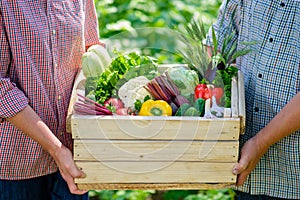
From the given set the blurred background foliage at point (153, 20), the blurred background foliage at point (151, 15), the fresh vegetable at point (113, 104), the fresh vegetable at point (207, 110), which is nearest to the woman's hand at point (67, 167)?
the fresh vegetable at point (113, 104)

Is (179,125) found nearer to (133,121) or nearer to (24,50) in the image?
(133,121)

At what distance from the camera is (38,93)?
230 centimetres

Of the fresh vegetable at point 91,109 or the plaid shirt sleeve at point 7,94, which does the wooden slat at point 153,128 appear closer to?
the fresh vegetable at point 91,109

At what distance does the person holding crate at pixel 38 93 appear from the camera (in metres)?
2.22

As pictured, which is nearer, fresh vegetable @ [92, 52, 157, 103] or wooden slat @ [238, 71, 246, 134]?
wooden slat @ [238, 71, 246, 134]

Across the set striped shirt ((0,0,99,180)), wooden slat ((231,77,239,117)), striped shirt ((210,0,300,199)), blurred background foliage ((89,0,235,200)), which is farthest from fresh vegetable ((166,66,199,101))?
blurred background foliage ((89,0,235,200))

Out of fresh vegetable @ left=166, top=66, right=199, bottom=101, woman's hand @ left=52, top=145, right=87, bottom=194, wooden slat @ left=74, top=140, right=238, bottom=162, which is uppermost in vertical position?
fresh vegetable @ left=166, top=66, right=199, bottom=101

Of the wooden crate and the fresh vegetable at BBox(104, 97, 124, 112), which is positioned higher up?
the fresh vegetable at BBox(104, 97, 124, 112)

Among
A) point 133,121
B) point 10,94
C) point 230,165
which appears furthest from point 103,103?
point 230,165

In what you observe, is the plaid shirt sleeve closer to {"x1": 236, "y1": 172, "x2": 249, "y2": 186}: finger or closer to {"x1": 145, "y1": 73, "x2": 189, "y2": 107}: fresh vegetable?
{"x1": 145, "y1": 73, "x2": 189, "y2": 107}: fresh vegetable

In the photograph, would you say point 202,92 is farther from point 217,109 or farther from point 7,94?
point 7,94

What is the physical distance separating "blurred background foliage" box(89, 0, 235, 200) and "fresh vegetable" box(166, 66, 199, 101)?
106 cm

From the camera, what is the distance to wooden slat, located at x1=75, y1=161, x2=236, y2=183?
2.16 m

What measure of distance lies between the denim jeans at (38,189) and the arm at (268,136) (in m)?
0.69
